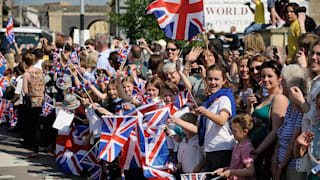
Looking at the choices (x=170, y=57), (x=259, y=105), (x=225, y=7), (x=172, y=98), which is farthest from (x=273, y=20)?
(x=225, y=7)

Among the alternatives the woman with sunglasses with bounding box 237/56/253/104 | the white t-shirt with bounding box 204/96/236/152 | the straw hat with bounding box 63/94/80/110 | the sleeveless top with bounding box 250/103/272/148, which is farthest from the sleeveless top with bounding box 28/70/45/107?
the sleeveless top with bounding box 250/103/272/148

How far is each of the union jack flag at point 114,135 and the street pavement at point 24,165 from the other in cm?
172

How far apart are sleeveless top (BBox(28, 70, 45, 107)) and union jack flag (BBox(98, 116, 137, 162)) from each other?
4247mm

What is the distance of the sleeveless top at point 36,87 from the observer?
Answer: 41.0ft

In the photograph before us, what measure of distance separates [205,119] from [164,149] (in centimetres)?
96

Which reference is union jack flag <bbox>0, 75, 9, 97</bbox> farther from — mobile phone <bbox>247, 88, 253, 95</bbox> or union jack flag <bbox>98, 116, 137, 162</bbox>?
mobile phone <bbox>247, 88, 253, 95</bbox>

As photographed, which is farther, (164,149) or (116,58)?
(116,58)

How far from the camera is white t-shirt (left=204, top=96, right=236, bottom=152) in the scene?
6.73 meters

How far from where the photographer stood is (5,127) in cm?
1784

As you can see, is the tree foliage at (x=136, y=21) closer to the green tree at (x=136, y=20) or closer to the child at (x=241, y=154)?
the green tree at (x=136, y=20)

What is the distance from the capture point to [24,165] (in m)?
11.2

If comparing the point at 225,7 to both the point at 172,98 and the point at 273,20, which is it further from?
the point at 172,98

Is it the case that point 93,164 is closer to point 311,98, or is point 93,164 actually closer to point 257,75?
point 257,75

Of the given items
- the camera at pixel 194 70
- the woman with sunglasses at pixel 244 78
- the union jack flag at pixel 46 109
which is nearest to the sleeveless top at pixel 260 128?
the woman with sunglasses at pixel 244 78
